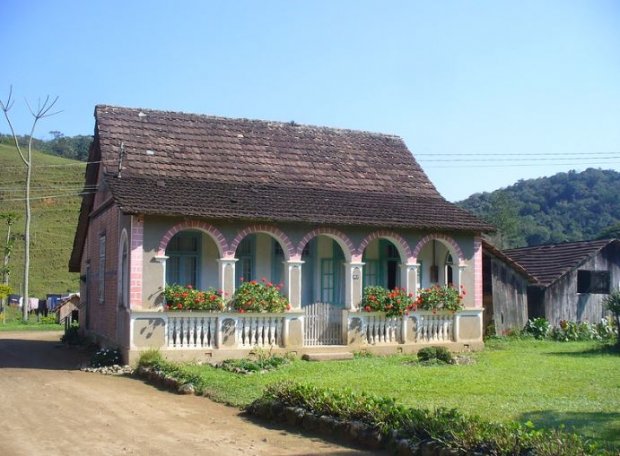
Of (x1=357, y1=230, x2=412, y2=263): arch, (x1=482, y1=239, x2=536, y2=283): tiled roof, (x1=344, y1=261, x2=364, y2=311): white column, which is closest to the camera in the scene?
(x1=344, y1=261, x2=364, y2=311): white column

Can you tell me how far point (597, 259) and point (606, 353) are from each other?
8.78m

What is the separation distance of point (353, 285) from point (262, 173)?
3.96 meters

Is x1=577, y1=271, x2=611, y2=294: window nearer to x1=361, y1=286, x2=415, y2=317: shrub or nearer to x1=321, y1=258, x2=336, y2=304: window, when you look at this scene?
x1=361, y1=286, x2=415, y2=317: shrub

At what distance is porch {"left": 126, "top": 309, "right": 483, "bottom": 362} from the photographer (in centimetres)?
1706

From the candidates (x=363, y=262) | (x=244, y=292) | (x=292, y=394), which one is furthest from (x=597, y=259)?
(x=292, y=394)

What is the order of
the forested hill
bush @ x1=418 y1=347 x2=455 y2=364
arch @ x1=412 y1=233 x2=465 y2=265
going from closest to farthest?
1. bush @ x1=418 y1=347 x2=455 y2=364
2. arch @ x1=412 y1=233 x2=465 y2=265
3. the forested hill

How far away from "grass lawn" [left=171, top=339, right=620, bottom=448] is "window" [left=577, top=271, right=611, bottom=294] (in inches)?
338

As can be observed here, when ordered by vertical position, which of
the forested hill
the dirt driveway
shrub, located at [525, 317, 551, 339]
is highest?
the forested hill

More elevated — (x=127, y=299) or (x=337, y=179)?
(x=337, y=179)

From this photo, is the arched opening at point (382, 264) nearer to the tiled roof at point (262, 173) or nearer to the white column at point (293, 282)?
the tiled roof at point (262, 173)

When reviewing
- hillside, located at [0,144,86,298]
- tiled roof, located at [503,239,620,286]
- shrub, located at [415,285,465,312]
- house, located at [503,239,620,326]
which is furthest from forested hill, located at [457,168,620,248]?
shrub, located at [415,285,465,312]

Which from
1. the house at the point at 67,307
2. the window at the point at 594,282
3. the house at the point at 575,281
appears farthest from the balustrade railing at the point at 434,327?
the house at the point at 67,307

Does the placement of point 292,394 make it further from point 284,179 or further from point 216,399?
point 284,179

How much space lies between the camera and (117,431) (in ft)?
33.2
